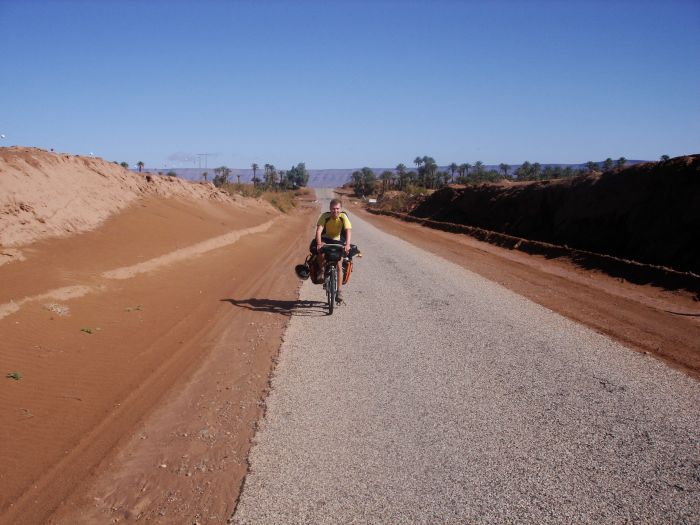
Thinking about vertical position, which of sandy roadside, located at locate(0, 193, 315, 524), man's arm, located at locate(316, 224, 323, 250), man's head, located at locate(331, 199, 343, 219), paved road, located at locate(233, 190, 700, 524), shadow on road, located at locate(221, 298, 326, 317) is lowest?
shadow on road, located at locate(221, 298, 326, 317)

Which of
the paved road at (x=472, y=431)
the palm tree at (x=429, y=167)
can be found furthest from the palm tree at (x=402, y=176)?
the paved road at (x=472, y=431)

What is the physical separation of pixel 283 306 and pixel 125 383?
4628 millimetres

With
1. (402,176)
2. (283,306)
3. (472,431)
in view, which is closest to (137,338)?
(283,306)

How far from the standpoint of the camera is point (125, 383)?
625 cm

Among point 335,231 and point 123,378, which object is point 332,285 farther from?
point 123,378

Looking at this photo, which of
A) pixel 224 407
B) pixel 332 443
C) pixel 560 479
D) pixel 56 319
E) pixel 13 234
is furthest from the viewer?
pixel 13 234

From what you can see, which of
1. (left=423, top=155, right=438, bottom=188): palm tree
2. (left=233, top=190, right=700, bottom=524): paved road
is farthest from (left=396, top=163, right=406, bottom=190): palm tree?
(left=233, top=190, right=700, bottom=524): paved road

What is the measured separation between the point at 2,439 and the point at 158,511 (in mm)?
1904

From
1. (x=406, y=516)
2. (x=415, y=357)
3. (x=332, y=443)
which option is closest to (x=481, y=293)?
(x=415, y=357)

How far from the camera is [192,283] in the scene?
13.1m

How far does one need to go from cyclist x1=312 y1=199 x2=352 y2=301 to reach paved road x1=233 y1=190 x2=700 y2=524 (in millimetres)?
1637

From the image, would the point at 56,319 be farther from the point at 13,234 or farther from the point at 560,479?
the point at 560,479

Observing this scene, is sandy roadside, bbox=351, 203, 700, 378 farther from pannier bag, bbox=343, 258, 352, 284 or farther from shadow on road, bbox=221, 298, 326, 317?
shadow on road, bbox=221, 298, 326, 317

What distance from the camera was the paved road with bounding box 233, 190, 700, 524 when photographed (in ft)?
12.3
